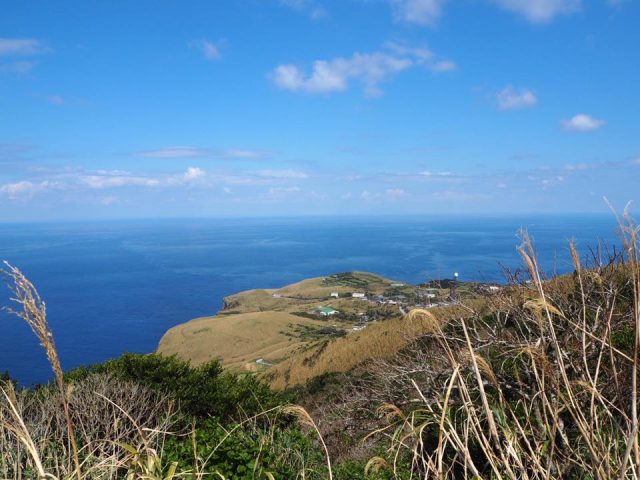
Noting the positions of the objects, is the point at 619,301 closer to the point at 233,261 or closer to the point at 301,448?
the point at 301,448

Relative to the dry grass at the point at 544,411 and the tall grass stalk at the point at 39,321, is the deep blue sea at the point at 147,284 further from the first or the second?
the tall grass stalk at the point at 39,321

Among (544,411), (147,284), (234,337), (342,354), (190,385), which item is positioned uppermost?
(544,411)

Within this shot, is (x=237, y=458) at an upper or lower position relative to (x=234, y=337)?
upper

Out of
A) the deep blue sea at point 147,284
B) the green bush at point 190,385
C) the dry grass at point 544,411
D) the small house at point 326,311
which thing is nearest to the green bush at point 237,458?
the dry grass at point 544,411

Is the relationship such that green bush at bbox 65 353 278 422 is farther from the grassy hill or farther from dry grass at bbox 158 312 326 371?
dry grass at bbox 158 312 326 371

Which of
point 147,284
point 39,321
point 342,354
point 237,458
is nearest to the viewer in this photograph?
point 39,321

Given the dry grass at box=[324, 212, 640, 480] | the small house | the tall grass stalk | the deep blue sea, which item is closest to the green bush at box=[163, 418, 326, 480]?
the dry grass at box=[324, 212, 640, 480]

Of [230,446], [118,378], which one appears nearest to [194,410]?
[118,378]

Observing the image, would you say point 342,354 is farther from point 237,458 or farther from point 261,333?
point 261,333

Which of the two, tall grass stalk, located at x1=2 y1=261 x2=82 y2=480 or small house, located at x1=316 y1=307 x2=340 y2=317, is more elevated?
tall grass stalk, located at x1=2 y1=261 x2=82 y2=480

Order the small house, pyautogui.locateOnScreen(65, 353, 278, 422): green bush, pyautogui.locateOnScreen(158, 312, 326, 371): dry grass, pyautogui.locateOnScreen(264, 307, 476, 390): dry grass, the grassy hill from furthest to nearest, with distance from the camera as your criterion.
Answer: the small house → pyautogui.locateOnScreen(158, 312, 326, 371): dry grass → the grassy hill → pyautogui.locateOnScreen(264, 307, 476, 390): dry grass → pyautogui.locateOnScreen(65, 353, 278, 422): green bush

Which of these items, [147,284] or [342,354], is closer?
[342,354]

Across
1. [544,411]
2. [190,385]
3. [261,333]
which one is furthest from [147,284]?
[544,411]
